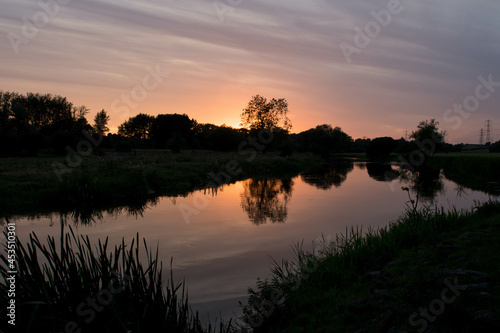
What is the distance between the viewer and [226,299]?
25.0ft

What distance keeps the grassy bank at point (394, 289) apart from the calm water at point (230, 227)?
1.20m

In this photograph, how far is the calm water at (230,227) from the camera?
8.90 meters

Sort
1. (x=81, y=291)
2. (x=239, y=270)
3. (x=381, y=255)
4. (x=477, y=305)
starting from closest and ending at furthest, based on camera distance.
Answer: (x=81, y=291)
(x=477, y=305)
(x=381, y=255)
(x=239, y=270)

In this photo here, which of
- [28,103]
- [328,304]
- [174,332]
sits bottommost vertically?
[328,304]

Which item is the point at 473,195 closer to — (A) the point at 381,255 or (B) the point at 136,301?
(A) the point at 381,255

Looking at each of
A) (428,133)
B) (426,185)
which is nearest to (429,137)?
(428,133)

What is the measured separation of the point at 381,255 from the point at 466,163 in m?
37.8

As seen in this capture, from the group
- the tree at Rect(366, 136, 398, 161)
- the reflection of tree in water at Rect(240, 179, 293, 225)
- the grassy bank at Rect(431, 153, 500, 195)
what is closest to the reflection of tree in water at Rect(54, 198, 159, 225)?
the reflection of tree in water at Rect(240, 179, 293, 225)

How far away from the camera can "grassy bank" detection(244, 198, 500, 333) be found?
4.83 metres

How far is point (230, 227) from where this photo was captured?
1498cm

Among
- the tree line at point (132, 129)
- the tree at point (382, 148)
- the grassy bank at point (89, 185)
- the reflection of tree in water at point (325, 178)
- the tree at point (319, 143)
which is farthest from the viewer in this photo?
the tree at point (319, 143)

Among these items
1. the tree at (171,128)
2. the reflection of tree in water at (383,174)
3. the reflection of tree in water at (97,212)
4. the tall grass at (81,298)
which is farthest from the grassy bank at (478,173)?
the tree at (171,128)

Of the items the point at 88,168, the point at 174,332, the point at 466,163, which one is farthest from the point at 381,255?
the point at 466,163

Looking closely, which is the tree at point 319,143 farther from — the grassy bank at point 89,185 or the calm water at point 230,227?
the calm water at point 230,227
